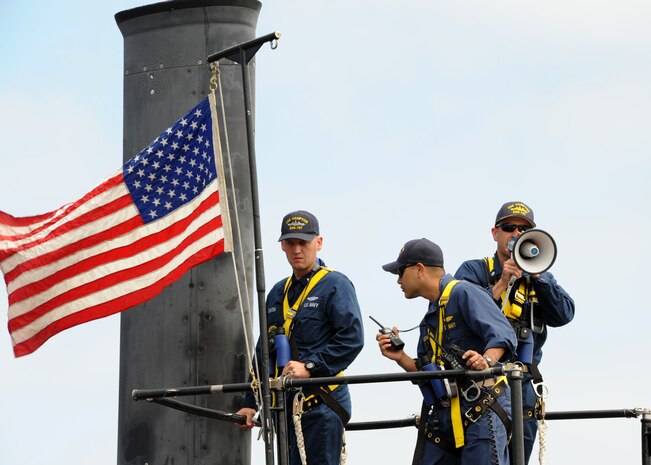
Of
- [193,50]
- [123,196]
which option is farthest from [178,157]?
[193,50]

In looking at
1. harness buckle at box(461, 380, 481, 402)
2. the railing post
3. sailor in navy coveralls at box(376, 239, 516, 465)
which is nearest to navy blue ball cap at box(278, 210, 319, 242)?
sailor in navy coveralls at box(376, 239, 516, 465)

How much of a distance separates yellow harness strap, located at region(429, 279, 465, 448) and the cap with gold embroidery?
125 cm

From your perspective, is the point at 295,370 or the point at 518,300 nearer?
the point at 295,370

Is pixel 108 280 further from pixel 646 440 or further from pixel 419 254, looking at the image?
pixel 646 440

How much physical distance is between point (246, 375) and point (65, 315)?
1.56 m

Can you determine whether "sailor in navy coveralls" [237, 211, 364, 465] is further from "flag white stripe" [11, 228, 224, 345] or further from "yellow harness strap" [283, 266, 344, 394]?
"flag white stripe" [11, 228, 224, 345]

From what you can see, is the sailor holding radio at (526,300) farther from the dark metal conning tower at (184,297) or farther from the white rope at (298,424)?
the dark metal conning tower at (184,297)

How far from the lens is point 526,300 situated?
11.2 metres

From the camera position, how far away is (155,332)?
11.7m

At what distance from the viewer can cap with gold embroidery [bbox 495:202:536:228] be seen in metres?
11.1

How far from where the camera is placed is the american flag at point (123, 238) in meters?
10.8

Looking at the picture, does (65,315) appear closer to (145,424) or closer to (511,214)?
(145,424)

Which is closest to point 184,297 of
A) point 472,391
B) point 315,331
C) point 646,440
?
point 315,331

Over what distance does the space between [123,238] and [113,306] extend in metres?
0.57
